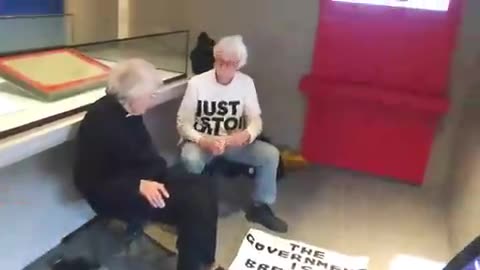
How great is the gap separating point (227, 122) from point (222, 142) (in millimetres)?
173

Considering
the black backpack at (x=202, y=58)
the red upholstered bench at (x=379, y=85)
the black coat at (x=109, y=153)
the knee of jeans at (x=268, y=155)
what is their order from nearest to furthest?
the black coat at (x=109, y=153) < the knee of jeans at (x=268, y=155) < the black backpack at (x=202, y=58) < the red upholstered bench at (x=379, y=85)

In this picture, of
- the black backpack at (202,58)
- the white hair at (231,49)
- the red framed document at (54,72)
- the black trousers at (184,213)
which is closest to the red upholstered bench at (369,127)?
the black backpack at (202,58)

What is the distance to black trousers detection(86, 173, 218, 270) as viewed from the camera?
225cm

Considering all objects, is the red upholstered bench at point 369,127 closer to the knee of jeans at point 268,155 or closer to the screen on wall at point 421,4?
the screen on wall at point 421,4

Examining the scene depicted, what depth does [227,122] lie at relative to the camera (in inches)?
113

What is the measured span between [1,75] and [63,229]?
72 centimetres

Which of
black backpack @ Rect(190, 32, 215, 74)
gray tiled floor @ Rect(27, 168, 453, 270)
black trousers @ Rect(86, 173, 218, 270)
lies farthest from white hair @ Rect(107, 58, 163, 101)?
black backpack @ Rect(190, 32, 215, 74)

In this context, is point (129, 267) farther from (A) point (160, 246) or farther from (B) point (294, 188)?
(B) point (294, 188)

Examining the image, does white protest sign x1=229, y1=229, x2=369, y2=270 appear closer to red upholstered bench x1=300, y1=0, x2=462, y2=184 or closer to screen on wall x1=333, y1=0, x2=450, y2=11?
red upholstered bench x1=300, y1=0, x2=462, y2=184

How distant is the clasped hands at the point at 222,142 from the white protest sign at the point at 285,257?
0.41 meters

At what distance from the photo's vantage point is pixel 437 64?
3.41 metres

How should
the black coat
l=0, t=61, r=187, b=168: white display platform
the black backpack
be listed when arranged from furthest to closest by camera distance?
the black backpack < the black coat < l=0, t=61, r=187, b=168: white display platform

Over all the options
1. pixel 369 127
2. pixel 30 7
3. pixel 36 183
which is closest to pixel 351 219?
pixel 369 127

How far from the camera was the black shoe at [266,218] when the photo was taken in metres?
2.91
